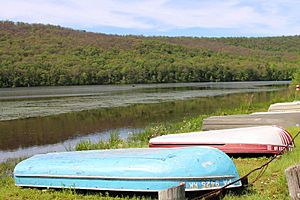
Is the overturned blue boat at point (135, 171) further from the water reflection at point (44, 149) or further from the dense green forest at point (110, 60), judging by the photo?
the dense green forest at point (110, 60)

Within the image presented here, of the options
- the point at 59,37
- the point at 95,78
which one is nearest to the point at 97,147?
the point at 95,78

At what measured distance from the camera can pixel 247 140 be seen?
26.6 feet

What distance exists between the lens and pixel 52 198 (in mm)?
6027

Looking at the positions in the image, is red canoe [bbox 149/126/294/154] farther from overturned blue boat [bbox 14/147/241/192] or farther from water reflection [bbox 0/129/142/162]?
water reflection [bbox 0/129/142/162]

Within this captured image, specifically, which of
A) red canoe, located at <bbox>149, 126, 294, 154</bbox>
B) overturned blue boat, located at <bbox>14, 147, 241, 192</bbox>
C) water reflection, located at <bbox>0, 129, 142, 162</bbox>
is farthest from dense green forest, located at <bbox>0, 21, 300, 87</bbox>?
overturned blue boat, located at <bbox>14, 147, 241, 192</bbox>

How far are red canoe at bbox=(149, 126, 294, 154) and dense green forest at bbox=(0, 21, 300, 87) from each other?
208 feet

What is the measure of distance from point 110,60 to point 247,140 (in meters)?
86.9

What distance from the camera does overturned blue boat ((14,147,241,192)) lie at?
213 inches

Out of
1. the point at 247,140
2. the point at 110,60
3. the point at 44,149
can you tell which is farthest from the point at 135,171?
the point at 110,60

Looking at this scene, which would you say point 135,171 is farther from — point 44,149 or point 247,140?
point 44,149

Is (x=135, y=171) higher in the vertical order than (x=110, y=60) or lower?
lower

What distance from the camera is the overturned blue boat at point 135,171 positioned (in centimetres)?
541

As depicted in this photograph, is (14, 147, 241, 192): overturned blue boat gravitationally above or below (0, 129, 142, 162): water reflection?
above

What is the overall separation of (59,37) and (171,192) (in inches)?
4012
